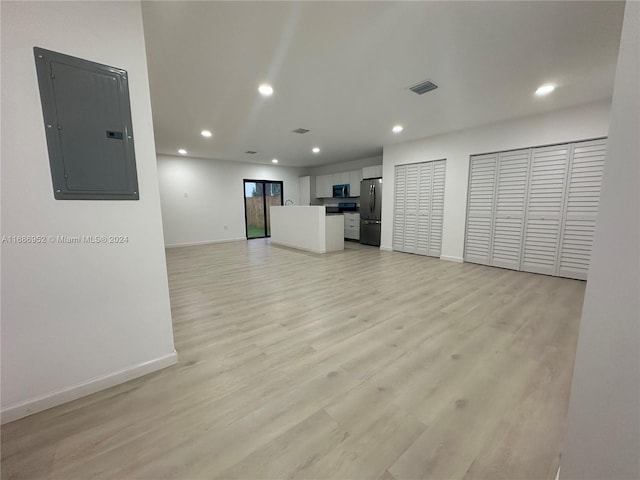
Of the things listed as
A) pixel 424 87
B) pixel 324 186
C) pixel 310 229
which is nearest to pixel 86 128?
pixel 424 87

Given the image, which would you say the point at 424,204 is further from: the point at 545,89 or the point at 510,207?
the point at 545,89

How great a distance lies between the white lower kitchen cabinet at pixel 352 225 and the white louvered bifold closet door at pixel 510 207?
12.7 feet

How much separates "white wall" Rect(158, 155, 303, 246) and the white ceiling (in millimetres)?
3136

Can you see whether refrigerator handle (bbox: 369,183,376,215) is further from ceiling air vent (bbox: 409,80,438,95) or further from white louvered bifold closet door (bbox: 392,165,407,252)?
ceiling air vent (bbox: 409,80,438,95)

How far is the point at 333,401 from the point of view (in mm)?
1467

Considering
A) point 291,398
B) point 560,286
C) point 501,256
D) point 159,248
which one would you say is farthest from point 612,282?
point 501,256

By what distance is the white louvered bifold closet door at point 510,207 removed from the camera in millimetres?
4168

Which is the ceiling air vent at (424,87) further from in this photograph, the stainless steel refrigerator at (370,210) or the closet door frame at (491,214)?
the stainless steel refrigerator at (370,210)

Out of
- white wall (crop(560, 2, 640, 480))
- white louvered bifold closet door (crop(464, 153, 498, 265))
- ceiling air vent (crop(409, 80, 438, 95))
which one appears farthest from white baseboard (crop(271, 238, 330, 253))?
white wall (crop(560, 2, 640, 480))

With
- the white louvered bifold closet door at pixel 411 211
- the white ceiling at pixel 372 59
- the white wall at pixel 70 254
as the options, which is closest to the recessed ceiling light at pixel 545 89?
the white ceiling at pixel 372 59

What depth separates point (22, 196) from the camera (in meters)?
1.28

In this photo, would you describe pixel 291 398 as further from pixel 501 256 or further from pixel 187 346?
pixel 501 256

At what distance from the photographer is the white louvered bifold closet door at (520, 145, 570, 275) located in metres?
3.83

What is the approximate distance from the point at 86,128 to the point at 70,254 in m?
0.73
